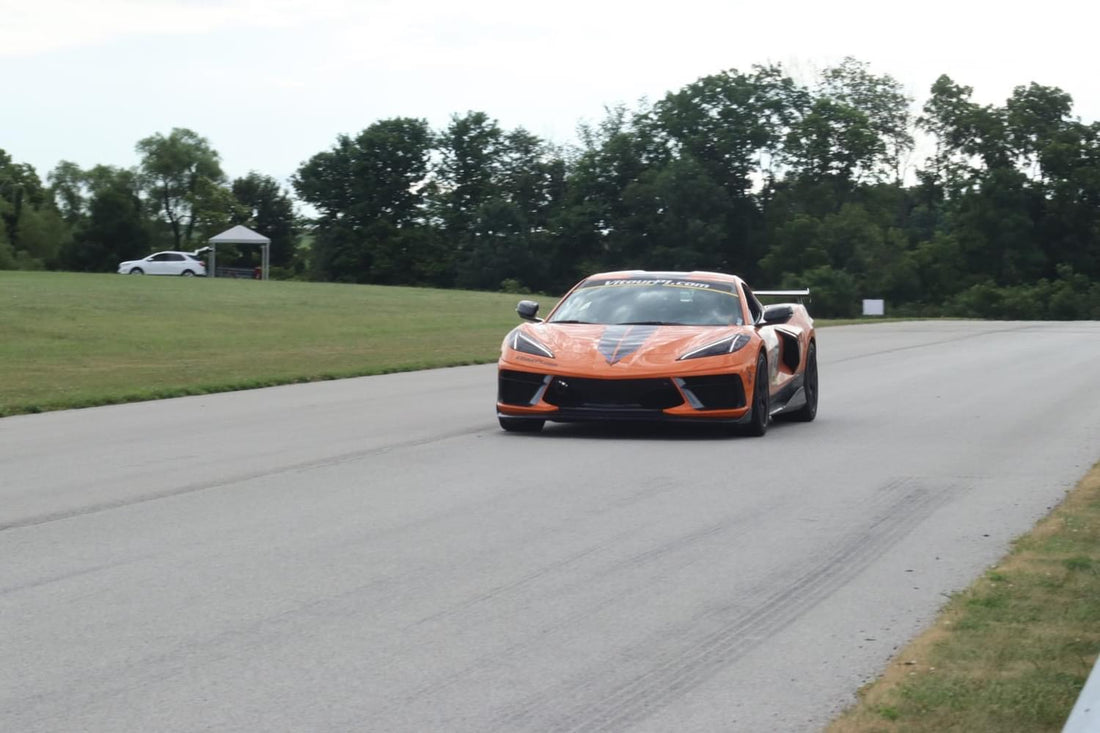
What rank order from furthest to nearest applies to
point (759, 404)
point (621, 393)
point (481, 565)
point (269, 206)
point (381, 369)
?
point (269, 206) < point (381, 369) < point (759, 404) < point (621, 393) < point (481, 565)

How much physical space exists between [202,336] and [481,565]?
26530 mm

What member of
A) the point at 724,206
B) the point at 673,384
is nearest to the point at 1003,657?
the point at 673,384

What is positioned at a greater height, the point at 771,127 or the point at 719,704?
the point at 771,127

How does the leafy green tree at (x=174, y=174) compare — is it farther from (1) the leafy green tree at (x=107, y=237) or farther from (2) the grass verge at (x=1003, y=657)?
(2) the grass verge at (x=1003, y=657)

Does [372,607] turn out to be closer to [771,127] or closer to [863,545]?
[863,545]

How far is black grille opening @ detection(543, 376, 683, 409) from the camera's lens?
12039mm

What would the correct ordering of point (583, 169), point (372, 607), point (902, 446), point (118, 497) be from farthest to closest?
point (583, 169), point (902, 446), point (118, 497), point (372, 607)

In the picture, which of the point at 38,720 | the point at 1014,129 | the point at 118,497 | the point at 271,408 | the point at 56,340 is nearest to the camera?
the point at 38,720

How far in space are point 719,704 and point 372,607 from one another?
1.76 m

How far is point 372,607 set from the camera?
591cm

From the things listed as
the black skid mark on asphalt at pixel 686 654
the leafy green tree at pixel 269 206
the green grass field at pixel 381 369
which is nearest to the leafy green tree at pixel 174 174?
the leafy green tree at pixel 269 206

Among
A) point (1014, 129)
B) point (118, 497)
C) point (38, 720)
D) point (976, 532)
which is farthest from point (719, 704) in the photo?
point (1014, 129)

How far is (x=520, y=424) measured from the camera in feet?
41.4

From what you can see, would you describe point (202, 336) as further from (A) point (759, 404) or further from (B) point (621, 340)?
(A) point (759, 404)
